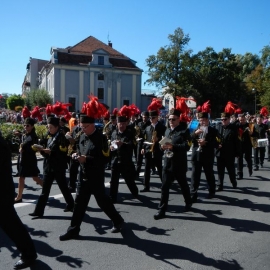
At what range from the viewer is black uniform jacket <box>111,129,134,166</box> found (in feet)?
24.6

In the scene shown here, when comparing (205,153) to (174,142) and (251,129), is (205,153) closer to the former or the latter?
(174,142)

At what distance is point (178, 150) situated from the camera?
20.6ft

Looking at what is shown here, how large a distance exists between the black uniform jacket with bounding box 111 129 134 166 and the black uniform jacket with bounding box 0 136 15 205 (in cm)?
351

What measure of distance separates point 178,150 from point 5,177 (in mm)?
3189

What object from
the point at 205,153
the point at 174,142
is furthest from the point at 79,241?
the point at 205,153

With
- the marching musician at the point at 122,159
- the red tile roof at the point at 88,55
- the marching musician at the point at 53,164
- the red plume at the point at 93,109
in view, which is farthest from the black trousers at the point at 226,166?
the red tile roof at the point at 88,55

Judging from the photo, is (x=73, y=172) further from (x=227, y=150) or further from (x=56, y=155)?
(x=227, y=150)

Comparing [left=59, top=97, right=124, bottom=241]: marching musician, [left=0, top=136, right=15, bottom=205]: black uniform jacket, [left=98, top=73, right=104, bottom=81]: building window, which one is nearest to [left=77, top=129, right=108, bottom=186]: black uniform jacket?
[left=59, top=97, right=124, bottom=241]: marching musician

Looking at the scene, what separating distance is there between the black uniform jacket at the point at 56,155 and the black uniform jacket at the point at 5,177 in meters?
2.10

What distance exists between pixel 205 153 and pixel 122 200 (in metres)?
2.09

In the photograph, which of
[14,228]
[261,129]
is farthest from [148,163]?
[261,129]

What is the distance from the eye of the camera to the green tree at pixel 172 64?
4516 centimetres

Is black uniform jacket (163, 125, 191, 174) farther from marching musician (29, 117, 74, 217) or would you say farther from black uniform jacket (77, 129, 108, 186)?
marching musician (29, 117, 74, 217)

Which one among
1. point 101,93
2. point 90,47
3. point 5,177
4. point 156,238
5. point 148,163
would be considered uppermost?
point 90,47
